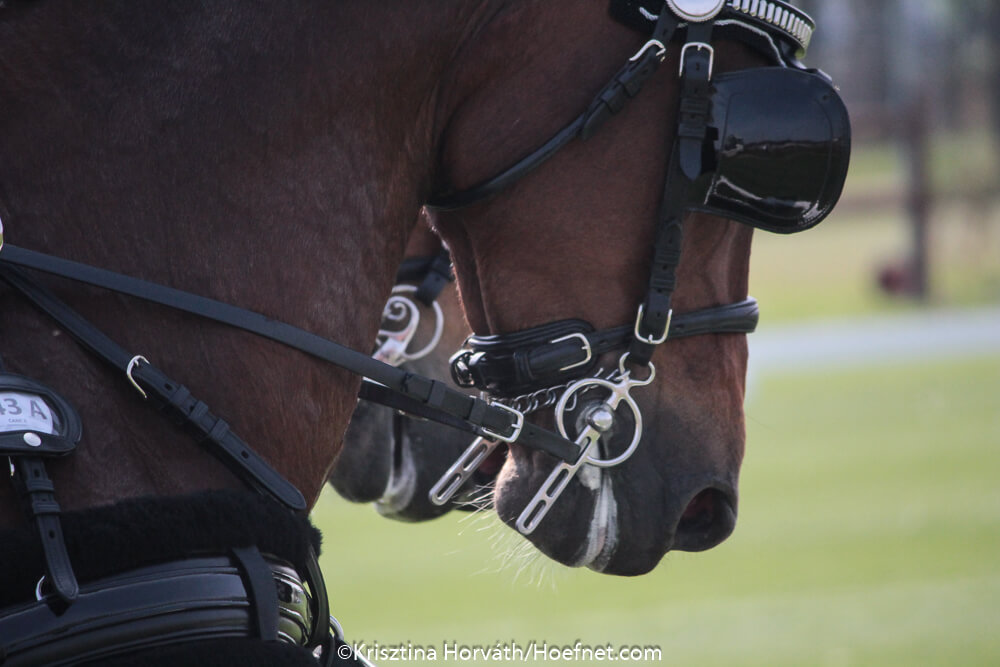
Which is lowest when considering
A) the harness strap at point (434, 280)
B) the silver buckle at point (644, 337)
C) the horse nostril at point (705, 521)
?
the horse nostril at point (705, 521)

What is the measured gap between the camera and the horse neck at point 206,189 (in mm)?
1717

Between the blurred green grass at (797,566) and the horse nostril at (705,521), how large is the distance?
0.26m

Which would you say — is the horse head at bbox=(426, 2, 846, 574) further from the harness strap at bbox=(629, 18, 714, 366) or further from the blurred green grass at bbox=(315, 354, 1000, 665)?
the blurred green grass at bbox=(315, 354, 1000, 665)

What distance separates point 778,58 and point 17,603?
139cm

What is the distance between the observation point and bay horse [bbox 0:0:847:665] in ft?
5.38

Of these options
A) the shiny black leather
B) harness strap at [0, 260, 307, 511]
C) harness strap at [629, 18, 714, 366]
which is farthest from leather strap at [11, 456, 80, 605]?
the shiny black leather

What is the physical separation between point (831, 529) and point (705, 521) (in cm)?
612

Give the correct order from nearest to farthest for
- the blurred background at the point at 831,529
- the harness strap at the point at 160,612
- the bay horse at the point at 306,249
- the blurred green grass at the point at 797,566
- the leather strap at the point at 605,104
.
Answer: the harness strap at the point at 160,612
the bay horse at the point at 306,249
the leather strap at the point at 605,104
the blurred green grass at the point at 797,566
the blurred background at the point at 831,529

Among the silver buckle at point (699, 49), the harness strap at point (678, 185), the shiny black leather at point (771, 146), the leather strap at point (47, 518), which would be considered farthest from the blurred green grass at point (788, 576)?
the leather strap at point (47, 518)

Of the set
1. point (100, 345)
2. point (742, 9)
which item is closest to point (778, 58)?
point (742, 9)

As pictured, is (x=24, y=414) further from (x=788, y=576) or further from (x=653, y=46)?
(x=788, y=576)

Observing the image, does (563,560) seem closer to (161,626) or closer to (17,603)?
(161,626)

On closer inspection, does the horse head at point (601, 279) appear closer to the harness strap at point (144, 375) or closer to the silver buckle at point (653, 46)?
the silver buckle at point (653, 46)

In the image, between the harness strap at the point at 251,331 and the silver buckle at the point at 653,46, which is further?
the silver buckle at the point at 653,46
